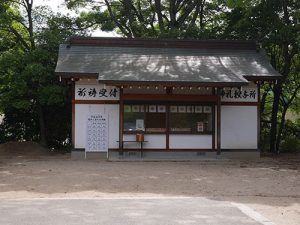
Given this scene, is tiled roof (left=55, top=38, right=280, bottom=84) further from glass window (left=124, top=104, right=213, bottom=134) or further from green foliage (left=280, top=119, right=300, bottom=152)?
green foliage (left=280, top=119, right=300, bottom=152)

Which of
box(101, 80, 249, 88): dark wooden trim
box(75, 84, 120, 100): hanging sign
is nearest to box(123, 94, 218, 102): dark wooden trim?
box(75, 84, 120, 100): hanging sign

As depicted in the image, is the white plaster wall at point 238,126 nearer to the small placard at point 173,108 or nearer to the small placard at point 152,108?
the small placard at point 173,108

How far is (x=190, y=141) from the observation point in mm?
18875

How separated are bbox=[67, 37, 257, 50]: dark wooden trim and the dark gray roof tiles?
22 cm

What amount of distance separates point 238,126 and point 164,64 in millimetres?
4214

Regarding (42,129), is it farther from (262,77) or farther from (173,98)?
(262,77)

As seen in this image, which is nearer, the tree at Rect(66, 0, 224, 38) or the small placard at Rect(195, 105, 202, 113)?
the small placard at Rect(195, 105, 202, 113)

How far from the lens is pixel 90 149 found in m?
18.5

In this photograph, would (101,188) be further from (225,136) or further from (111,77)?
(225,136)

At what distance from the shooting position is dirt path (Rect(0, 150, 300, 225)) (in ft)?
34.0

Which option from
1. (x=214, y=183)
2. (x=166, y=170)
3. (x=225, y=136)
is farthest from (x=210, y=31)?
(x=214, y=183)

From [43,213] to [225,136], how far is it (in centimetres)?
1225

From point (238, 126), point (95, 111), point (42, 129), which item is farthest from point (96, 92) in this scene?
point (238, 126)

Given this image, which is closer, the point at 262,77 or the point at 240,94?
the point at 262,77
